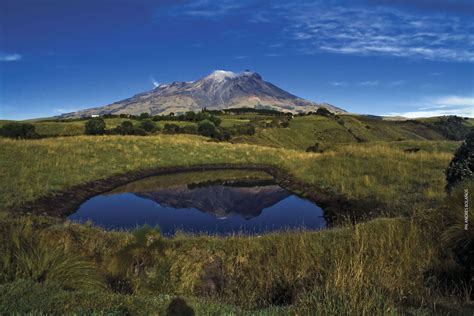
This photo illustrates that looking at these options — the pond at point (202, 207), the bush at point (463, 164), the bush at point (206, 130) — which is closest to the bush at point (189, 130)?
the bush at point (206, 130)

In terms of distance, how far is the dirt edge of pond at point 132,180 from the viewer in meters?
19.6

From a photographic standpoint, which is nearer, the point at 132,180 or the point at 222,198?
the point at 222,198

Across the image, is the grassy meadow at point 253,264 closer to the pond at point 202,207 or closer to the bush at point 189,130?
the pond at point 202,207

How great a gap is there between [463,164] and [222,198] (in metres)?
15.7

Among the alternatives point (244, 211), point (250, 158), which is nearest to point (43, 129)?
point (250, 158)

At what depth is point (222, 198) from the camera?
86.0 ft

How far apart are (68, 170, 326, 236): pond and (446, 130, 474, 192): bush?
224 inches

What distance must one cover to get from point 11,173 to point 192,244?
19.7 metres

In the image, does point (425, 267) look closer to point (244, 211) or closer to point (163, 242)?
point (163, 242)

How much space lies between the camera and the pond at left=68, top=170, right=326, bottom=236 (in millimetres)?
18938

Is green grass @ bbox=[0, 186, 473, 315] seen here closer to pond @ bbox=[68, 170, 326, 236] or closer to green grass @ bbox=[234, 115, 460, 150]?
pond @ bbox=[68, 170, 326, 236]

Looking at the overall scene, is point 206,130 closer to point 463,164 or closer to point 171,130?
point 171,130

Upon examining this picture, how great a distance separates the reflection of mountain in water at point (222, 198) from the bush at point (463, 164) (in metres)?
10.5

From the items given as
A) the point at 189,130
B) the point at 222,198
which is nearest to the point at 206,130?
the point at 189,130
